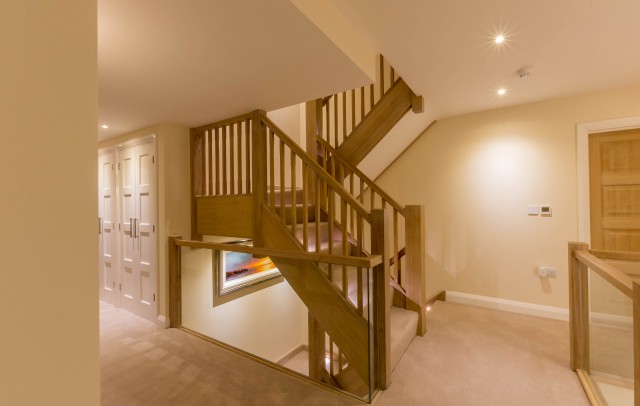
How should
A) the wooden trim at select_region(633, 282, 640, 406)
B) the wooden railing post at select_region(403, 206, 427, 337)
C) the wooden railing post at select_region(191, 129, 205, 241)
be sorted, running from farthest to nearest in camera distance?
the wooden railing post at select_region(191, 129, 205, 241), the wooden railing post at select_region(403, 206, 427, 337), the wooden trim at select_region(633, 282, 640, 406)

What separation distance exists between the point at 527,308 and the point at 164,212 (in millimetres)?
4026

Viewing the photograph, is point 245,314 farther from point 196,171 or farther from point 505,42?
point 505,42

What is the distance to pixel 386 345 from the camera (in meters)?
1.83

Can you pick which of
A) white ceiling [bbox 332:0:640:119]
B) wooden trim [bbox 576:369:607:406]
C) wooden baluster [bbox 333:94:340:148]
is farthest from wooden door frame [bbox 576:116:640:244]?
wooden baluster [bbox 333:94:340:148]

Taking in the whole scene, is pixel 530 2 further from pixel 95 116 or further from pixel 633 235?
pixel 633 235

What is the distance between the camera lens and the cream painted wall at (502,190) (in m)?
2.88

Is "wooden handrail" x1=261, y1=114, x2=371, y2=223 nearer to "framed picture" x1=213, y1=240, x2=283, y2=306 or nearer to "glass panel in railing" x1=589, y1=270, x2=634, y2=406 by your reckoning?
"glass panel in railing" x1=589, y1=270, x2=634, y2=406

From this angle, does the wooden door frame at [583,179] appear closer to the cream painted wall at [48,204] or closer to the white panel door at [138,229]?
the cream painted wall at [48,204]

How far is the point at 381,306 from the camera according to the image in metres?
1.83

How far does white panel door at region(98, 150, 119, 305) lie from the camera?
348 cm

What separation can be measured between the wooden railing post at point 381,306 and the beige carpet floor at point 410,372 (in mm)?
132

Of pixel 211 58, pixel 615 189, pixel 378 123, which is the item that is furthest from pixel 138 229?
Result: pixel 615 189

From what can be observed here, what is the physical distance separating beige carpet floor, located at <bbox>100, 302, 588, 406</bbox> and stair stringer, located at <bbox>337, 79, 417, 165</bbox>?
1.95m

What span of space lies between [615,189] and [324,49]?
3273 millimetres
